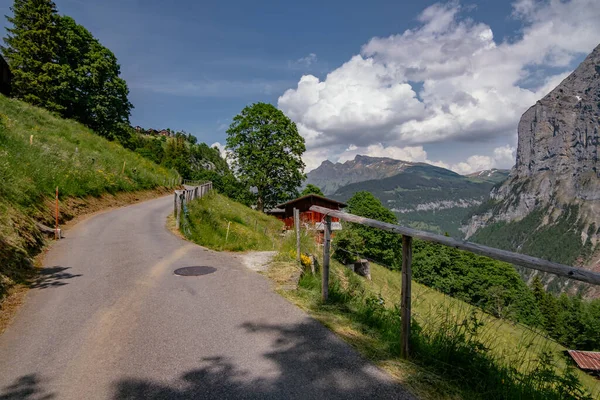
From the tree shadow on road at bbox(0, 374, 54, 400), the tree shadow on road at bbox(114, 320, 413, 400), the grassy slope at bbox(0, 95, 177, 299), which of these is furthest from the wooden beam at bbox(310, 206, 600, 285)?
the grassy slope at bbox(0, 95, 177, 299)

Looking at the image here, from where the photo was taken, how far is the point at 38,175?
13.5m

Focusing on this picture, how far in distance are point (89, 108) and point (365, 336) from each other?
1564 inches

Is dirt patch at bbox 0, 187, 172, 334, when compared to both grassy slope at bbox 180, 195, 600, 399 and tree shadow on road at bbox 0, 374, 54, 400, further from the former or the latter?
grassy slope at bbox 180, 195, 600, 399

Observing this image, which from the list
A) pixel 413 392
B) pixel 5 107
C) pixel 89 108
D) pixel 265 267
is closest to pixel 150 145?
pixel 89 108

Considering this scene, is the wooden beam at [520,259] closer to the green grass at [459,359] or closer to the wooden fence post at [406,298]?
the wooden fence post at [406,298]

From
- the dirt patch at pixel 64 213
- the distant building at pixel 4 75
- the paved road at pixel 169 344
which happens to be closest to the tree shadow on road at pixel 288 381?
the paved road at pixel 169 344

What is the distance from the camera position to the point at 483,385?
360 cm

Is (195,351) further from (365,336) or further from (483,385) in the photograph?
(483,385)

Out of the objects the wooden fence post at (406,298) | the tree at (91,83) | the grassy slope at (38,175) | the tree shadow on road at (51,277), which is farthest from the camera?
the tree at (91,83)

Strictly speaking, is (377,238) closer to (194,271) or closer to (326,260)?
(194,271)

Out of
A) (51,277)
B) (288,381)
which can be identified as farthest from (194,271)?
(288,381)

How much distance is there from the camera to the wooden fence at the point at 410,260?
264cm

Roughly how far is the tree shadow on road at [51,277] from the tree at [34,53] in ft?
99.4

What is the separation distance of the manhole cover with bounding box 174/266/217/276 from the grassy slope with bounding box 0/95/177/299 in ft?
10.8
